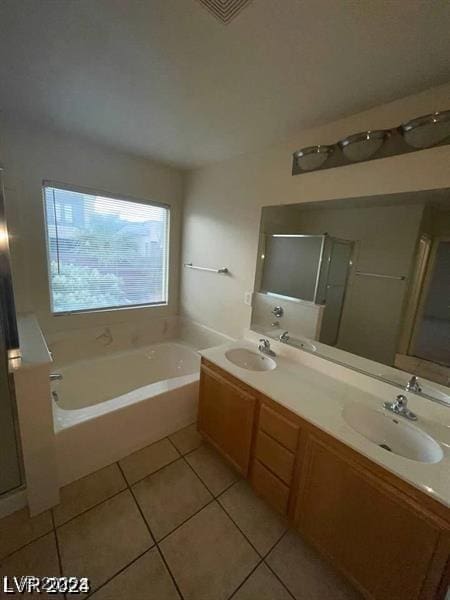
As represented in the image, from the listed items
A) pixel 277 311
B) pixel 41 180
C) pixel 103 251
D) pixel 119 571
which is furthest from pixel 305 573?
pixel 41 180

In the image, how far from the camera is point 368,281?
1.53 metres

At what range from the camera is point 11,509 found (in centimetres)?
134

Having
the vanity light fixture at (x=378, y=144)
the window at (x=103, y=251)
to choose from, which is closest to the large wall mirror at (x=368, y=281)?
the vanity light fixture at (x=378, y=144)

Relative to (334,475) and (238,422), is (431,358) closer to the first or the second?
(334,475)

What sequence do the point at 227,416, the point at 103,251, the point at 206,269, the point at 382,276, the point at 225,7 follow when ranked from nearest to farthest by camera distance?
1. the point at 225,7
2. the point at 382,276
3. the point at 227,416
4. the point at 103,251
5. the point at 206,269

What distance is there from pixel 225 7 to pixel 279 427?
1812 millimetres

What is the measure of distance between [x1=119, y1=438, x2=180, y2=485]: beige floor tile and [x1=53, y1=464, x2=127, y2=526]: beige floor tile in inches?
2.3

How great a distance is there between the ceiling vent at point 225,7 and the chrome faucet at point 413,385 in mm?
1822

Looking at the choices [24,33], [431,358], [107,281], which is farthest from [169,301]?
[431,358]

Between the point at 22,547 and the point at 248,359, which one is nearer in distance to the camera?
the point at 22,547

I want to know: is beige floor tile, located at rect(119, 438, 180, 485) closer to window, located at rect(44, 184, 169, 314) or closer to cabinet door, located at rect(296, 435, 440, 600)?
cabinet door, located at rect(296, 435, 440, 600)

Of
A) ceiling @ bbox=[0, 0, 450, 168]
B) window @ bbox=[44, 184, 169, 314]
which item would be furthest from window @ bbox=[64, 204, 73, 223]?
ceiling @ bbox=[0, 0, 450, 168]

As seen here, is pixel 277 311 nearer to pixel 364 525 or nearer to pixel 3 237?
pixel 364 525

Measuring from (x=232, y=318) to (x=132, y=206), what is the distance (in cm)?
156
